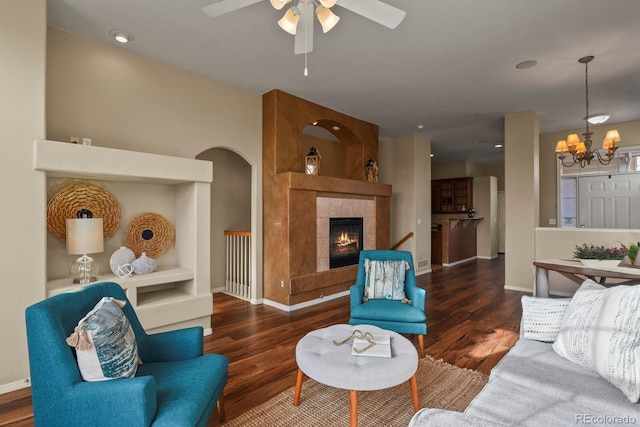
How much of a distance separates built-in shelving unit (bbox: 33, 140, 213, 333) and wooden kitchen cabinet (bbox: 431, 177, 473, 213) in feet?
26.0

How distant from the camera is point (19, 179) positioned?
7.69 feet

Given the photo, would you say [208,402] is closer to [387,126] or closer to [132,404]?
[132,404]

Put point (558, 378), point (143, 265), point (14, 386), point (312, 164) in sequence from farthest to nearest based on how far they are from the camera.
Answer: point (312, 164) < point (143, 265) < point (14, 386) < point (558, 378)

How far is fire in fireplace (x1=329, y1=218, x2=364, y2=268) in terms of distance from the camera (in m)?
4.92

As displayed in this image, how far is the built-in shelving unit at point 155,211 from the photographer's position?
2.59 metres

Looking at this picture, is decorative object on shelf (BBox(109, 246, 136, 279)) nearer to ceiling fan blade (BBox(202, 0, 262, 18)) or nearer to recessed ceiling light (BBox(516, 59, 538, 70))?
ceiling fan blade (BBox(202, 0, 262, 18))

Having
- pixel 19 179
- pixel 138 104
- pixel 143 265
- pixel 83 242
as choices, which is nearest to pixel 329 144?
pixel 138 104

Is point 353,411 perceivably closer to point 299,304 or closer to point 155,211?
point 299,304

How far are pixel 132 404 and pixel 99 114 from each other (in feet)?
9.44

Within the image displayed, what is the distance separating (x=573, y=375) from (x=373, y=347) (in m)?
0.98

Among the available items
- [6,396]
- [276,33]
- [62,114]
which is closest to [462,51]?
[276,33]

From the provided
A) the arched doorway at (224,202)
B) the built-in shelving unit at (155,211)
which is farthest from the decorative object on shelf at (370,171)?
the built-in shelving unit at (155,211)

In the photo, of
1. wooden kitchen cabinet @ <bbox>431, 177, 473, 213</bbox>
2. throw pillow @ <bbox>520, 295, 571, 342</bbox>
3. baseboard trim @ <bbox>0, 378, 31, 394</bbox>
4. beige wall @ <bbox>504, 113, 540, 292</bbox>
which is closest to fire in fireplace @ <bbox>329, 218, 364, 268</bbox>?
beige wall @ <bbox>504, 113, 540, 292</bbox>

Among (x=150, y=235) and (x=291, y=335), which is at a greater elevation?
(x=150, y=235)
